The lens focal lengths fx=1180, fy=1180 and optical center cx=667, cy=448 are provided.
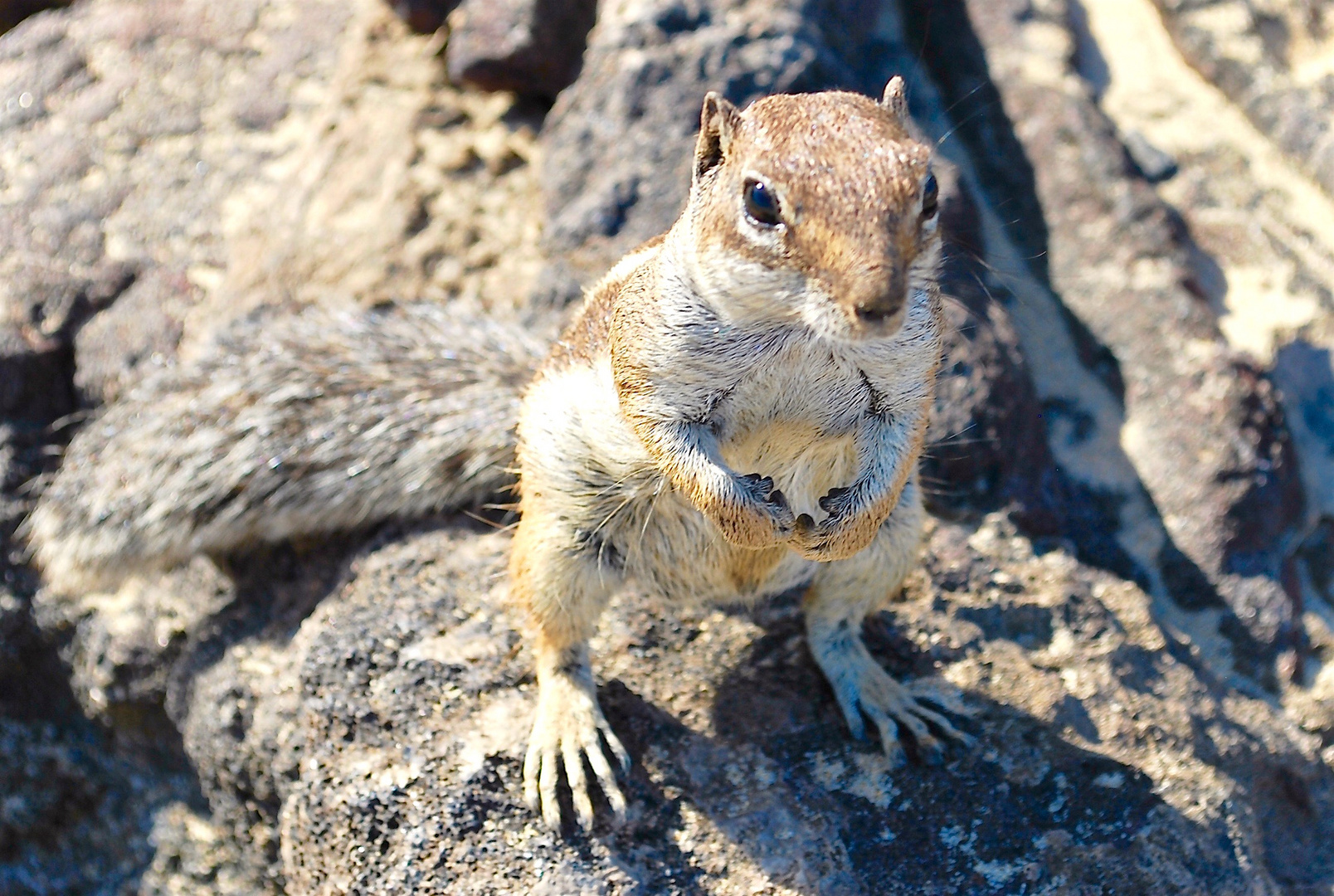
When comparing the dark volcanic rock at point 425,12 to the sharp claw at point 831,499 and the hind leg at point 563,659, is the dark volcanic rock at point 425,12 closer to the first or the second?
the hind leg at point 563,659

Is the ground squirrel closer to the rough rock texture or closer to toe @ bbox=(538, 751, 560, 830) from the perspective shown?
toe @ bbox=(538, 751, 560, 830)

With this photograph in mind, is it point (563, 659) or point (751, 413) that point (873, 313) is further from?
point (563, 659)

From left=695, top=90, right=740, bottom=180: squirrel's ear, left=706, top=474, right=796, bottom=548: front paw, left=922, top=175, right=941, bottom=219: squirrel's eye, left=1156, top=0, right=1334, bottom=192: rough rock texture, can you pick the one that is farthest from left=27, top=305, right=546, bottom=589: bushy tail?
left=1156, top=0, right=1334, bottom=192: rough rock texture

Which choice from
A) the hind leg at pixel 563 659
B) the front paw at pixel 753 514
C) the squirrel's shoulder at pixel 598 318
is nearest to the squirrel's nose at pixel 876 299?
the front paw at pixel 753 514

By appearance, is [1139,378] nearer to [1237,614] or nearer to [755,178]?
[1237,614]

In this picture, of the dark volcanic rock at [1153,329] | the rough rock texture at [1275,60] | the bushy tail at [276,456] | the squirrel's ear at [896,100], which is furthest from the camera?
the rough rock texture at [1275,60]

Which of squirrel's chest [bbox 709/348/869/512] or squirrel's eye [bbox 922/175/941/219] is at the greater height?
squirrel's eye [bbox 922/175/941/219]

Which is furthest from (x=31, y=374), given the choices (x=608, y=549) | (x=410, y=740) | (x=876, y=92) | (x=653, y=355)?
(x=876, y=92)
